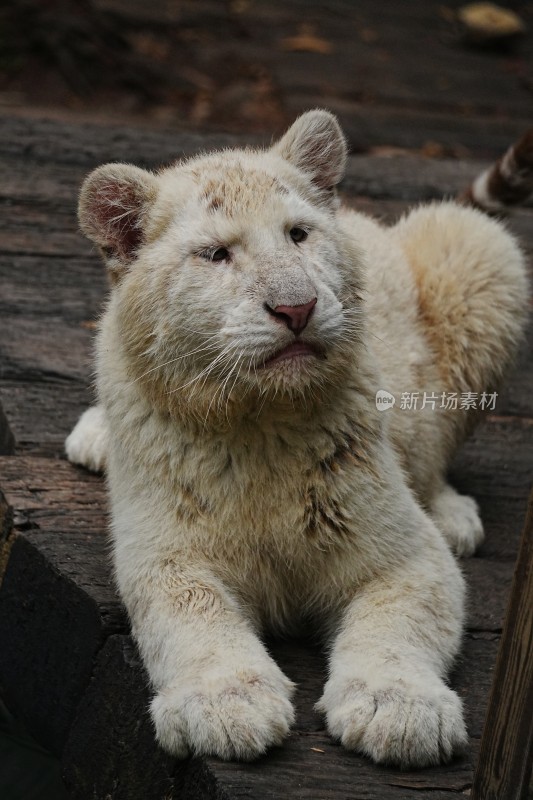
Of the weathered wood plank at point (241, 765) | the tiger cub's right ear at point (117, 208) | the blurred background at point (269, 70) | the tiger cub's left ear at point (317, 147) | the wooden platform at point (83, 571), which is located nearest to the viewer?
the weathered wood plank at point (241, 765)

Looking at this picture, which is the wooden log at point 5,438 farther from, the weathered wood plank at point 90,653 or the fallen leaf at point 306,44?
the fallen leaf at point 306,44

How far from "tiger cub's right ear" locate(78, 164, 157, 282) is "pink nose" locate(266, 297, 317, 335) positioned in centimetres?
75

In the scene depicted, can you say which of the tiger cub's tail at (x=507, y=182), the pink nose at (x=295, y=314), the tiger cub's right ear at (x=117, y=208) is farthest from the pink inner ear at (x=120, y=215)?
the tiger cub's tail at (x=507, y=182)

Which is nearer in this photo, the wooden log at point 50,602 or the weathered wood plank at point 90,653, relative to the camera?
the weathered wood plank at point 90,653

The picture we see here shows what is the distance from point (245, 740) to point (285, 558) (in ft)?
2.56

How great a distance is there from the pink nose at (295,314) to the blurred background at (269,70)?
572 cm

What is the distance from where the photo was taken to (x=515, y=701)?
2600 millimetres

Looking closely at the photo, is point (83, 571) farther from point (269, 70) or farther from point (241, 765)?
point (269, 70)

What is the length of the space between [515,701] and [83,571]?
180cm

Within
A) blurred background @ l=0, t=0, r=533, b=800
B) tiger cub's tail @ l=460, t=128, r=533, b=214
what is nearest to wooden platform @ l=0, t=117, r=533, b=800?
tiger cub's tail @ l=460, t=128, r=533, b=214

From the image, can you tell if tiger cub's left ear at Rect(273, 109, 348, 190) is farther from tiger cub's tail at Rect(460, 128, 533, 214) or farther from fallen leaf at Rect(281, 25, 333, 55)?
fallen leaf at Rect(281, 25, 333, 55)

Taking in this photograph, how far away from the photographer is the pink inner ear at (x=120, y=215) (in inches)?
151

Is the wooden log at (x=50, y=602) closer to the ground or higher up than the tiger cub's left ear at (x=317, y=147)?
closer to the ground

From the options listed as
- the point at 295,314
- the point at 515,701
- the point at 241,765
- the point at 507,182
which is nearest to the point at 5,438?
the point at 295,314
